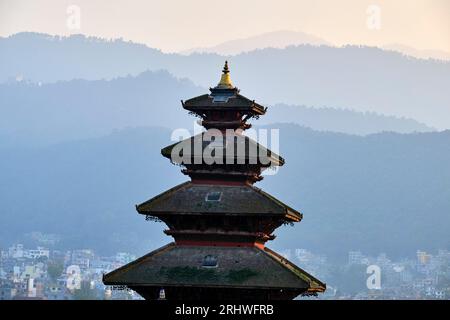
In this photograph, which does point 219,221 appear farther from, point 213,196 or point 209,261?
point 209,261

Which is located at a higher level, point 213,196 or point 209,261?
point 213,196

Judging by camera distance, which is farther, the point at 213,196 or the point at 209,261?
the point at 213,196

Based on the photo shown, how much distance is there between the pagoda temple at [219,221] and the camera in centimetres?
3950

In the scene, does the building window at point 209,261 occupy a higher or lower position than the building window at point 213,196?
lower

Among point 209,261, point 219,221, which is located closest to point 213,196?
point 219,221

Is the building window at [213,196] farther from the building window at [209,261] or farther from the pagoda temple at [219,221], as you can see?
the building window at [209,261]

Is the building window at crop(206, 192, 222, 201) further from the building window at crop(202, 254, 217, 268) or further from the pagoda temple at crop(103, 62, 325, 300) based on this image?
the building window at crop(202, 254, 217, 268)

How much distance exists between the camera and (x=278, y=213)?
3994 cm

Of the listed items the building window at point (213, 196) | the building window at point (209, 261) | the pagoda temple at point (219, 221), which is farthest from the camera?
the building window at point (213, 196)

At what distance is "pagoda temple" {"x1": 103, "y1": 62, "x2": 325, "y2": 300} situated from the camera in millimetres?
39500

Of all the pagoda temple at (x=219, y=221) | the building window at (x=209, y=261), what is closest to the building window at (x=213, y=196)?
the pagoda temple at (x=219, y=221)

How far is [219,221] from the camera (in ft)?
133

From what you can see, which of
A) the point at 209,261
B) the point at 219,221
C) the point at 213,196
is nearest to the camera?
the point at 209,261
